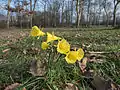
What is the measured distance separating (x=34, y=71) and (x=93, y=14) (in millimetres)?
44720

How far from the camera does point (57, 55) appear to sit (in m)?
1.09

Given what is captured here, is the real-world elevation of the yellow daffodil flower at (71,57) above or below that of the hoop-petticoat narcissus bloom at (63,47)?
below

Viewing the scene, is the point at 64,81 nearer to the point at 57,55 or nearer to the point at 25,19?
the point at 57,55

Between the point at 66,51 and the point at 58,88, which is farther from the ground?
the point at 66,51

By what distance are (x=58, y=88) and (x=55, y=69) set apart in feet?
0.37

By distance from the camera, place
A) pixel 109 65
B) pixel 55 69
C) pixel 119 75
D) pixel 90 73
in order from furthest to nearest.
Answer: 1. pixel 109 65
2. pixel 119 75
3. pixel 90 73
4. pixel 55 69

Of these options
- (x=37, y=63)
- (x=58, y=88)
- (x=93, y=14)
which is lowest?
(x=58, y=88)

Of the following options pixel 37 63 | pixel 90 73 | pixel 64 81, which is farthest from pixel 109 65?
pixel 37 63

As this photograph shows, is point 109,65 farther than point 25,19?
No

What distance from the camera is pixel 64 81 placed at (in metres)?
1.10

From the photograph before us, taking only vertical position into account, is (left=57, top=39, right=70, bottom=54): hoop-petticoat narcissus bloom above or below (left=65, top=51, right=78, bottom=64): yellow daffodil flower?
above

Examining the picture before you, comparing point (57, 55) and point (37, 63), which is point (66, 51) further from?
point (37, 63)

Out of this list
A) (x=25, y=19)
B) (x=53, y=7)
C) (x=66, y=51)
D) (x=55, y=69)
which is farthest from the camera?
(x=53, y=7)

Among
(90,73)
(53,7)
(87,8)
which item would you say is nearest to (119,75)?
(90,73)
